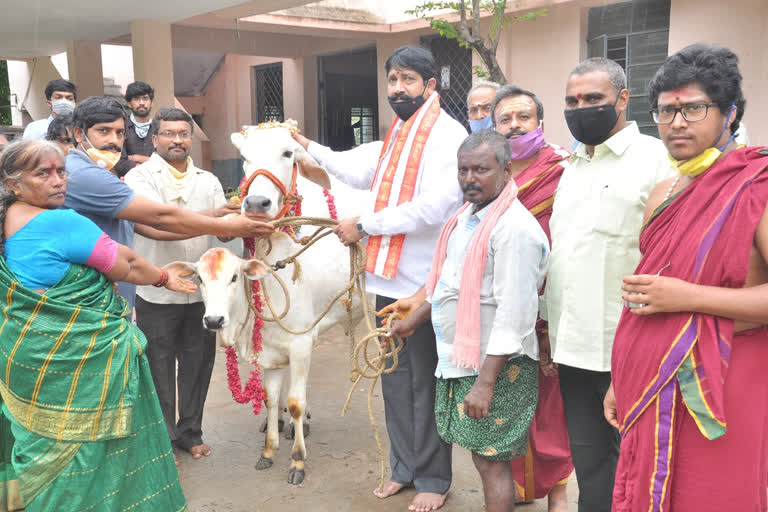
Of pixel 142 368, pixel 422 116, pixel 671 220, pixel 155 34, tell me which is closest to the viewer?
pixel 671 220

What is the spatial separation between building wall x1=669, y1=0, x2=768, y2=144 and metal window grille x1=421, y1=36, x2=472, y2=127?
3.21 metres

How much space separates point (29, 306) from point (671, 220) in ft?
8.06

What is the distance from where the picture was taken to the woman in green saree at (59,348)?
280cm

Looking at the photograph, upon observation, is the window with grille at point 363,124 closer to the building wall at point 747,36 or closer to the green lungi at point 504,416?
the building wall at point 747,36

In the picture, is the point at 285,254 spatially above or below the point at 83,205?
below

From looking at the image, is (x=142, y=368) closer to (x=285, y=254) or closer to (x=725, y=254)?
(x=285, y=254)

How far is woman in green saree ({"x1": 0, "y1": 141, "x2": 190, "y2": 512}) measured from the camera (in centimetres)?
280

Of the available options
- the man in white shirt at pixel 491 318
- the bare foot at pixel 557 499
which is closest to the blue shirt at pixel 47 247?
the man in white shirt at pixel 491 318

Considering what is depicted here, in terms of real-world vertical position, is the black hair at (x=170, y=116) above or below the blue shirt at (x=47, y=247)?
above

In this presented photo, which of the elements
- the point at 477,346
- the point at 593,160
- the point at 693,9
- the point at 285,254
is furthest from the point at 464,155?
the point at 693,9

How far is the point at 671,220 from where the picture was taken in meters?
2.04

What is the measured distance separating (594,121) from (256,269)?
203 cm

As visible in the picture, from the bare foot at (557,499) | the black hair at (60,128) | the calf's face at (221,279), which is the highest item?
the black hair at (60,128)

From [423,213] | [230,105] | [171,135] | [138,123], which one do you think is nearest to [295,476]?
[423,213]
